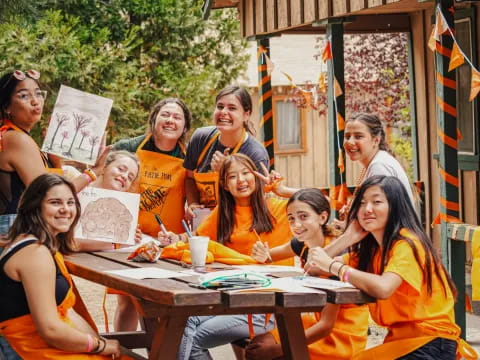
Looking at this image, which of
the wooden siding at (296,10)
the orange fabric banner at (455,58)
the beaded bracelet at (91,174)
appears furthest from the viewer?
the wooden siding at (296,10)

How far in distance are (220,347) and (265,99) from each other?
4.40 m

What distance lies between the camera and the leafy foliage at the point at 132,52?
16.9 metres

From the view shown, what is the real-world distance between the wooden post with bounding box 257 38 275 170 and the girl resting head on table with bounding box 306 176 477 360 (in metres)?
6.64

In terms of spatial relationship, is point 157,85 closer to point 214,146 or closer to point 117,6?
point 117,6

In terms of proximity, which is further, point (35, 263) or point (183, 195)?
point (183, 195)

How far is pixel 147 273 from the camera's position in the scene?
5.47 metres

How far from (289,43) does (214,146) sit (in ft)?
60.2

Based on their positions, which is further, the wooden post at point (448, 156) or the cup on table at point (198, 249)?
the wooden post at point (448, 156)

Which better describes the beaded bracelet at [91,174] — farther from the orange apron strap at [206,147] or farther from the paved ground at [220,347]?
the paved ground at [220,347]

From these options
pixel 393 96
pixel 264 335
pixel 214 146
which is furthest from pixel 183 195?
pixel 393 96

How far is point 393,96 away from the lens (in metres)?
16.5

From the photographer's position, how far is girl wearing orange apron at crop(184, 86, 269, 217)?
22.7 feet

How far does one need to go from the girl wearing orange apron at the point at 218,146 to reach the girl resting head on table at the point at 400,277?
169 centimetres

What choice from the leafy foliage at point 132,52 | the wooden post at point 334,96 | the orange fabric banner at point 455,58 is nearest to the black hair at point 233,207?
the orange fabric banner at point 455,58
